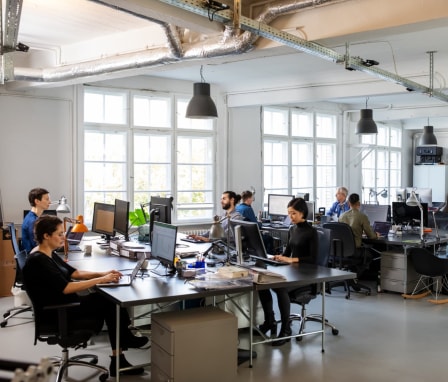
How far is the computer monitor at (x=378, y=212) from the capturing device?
302 inches

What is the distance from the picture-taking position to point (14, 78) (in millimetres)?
6020

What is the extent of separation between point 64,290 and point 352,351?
2.43 metres

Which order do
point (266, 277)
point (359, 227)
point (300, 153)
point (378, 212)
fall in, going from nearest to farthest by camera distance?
1. point (266, 277)
2. point (359, 227)
3. point (378, 212)
4. point (300, 153)

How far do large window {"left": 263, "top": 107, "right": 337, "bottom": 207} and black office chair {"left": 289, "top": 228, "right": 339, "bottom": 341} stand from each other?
527cm

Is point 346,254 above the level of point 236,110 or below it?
below

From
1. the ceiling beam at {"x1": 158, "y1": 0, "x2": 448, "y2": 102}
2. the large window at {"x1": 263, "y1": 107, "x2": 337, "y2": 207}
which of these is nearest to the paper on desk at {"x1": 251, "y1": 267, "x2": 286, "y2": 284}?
the ceiling beam at {"x1": 158, "y1": 0, "x2": 448, "y2": 102}

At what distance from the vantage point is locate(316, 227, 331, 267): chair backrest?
494cm

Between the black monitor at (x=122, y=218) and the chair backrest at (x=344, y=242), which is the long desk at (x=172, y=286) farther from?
the chair backrest at (x=344, y=242)

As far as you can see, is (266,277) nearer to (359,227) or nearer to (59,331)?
(59,331)

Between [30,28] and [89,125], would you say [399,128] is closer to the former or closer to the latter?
[89,125]

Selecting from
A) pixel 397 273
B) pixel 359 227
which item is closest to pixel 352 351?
pixel 397 273

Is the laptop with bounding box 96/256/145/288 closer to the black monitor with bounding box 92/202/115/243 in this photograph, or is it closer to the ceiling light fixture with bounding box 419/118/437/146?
the black monitor with bounding box 92/202/115/243

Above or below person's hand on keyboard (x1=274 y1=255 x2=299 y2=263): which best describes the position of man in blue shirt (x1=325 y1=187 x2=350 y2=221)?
above

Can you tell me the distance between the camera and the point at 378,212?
7.75 meters
